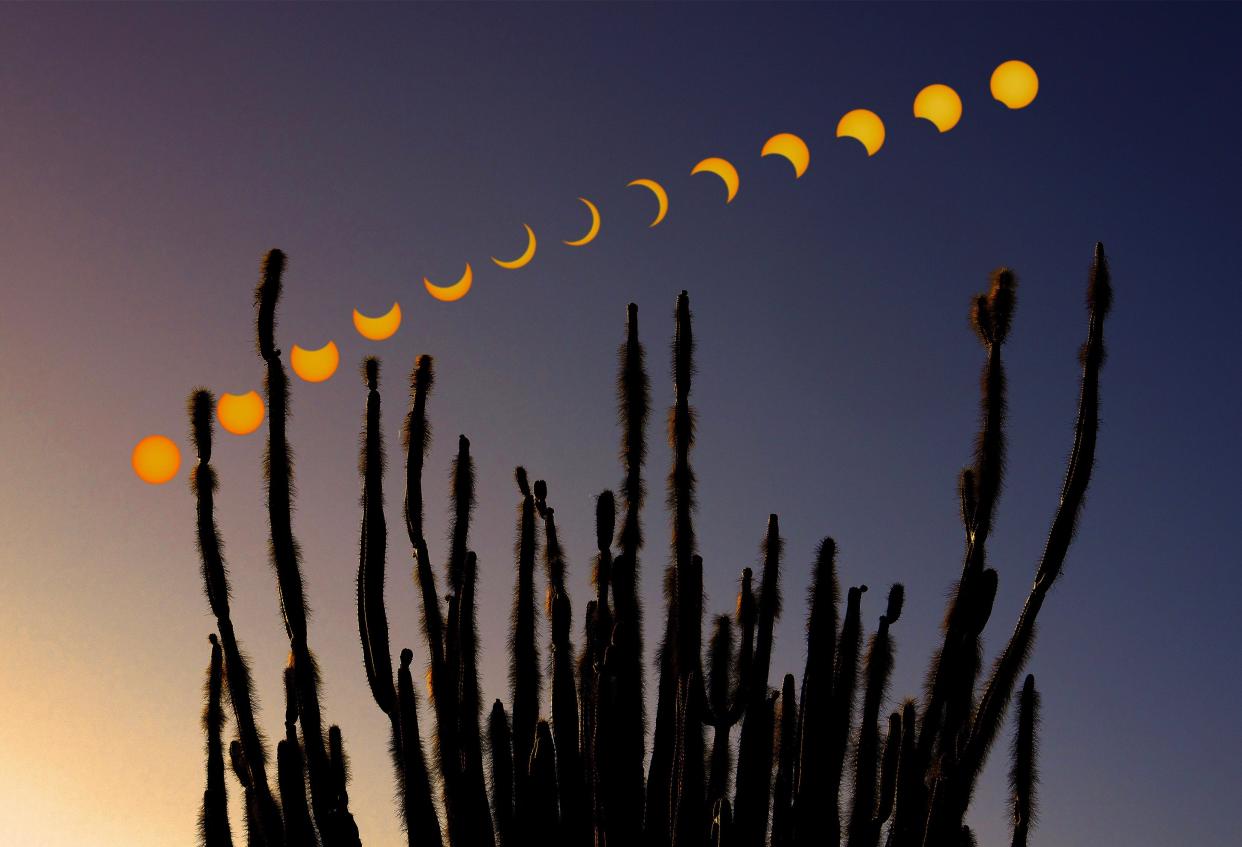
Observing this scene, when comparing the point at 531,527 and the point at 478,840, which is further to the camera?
the point at 531,527

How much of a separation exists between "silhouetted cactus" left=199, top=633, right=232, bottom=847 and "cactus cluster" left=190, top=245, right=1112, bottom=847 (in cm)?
1

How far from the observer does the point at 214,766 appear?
29.6 ft

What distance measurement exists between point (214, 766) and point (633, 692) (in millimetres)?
2729

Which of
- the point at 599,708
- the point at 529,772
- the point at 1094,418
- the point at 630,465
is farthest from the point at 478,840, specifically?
the point at 1094,418

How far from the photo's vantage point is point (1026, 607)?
7.84m

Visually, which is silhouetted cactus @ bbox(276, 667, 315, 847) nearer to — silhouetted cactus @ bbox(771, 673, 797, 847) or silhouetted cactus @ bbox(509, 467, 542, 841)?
silhouetted cactus @ bbox(509, 467, 542, 841)

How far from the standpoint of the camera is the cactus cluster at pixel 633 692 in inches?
316

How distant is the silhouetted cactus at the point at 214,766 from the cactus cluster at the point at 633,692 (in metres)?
0.01

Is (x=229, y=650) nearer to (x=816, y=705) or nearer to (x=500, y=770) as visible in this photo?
(x=500, y=770)

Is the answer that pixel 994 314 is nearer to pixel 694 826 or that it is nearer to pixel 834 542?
pixel 834 542

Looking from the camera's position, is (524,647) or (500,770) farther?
(524,647)

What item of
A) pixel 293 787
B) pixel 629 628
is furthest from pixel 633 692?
pixel 293 787

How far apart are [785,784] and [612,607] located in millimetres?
1477

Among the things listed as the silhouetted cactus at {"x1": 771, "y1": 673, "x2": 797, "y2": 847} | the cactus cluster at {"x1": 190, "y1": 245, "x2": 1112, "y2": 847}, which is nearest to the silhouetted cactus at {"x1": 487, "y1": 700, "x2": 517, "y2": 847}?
the cactus cluster at {"x1": 190, "y1": 245, "x2": 1112, "y2": 847}
